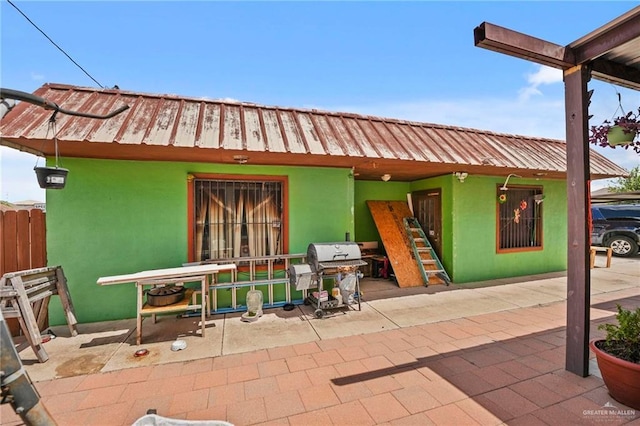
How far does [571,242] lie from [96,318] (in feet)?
22.1

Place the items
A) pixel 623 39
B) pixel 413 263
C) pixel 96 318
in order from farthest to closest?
pixel 413 263 → pixel 96 318 → pixel 623 39

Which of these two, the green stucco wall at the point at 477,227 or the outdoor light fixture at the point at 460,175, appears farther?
the green stucco wall at the point at 477,227

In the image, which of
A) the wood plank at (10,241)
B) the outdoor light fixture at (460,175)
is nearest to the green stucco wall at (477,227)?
the outdoor light fixture at (460,175)

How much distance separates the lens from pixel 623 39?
255 centimetres

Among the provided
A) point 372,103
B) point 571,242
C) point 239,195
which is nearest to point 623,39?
point 571,242

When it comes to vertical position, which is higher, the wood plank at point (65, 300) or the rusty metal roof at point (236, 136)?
the rusty metal roof at point (236, 136)

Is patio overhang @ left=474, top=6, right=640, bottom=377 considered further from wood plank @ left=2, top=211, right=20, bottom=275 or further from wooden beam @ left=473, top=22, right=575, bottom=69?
wood plank @ left=2, top=211, right=20, bottom=275

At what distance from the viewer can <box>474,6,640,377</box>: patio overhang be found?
2.78 meters

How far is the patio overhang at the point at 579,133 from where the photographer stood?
2775mm

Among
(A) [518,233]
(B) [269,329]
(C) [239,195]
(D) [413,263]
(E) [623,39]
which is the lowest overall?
(B) [269,329]

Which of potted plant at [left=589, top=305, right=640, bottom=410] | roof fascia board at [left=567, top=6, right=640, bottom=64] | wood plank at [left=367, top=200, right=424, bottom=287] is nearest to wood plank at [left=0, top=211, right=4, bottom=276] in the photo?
wood plank at [left=367, top=200, right=424, bottom=287]

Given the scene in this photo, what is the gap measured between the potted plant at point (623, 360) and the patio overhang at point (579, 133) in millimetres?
281

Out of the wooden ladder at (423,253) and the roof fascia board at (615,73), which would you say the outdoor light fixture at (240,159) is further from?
the wooden ladder at (423,253)

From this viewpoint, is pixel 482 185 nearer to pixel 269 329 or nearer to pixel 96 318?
pixel 269 329
